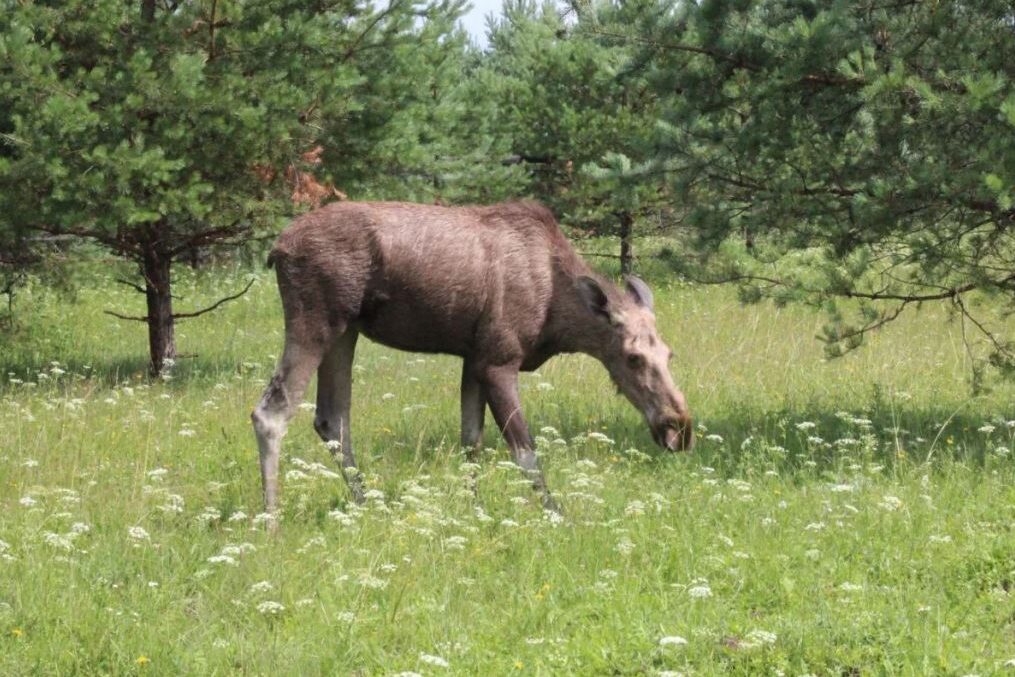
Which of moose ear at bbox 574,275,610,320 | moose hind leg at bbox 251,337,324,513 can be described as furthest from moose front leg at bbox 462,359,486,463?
moose hind leg at bbox 251,337,324,513

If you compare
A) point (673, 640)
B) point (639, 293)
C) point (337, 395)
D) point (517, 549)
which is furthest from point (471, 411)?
point (673, 640)

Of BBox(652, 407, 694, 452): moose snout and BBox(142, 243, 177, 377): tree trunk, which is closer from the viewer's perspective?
BBox(652, 407, 694, 452): moose snout

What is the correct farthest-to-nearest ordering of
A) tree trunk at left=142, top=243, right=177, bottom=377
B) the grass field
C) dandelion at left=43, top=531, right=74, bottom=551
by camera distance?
1. tree trunk at left=142, top=243, right=177, bottom=377
2. dandelion at left=43, top=531, right=74, bottom=551
3. the grass field

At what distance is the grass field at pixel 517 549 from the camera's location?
513 cm

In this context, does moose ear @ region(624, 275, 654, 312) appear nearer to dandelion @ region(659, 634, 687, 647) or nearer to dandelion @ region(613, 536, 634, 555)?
dandelion @ region(613, 536, 634, 555)

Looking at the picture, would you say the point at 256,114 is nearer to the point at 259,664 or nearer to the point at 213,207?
the point at 213,207

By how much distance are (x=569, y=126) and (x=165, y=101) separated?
430 inches

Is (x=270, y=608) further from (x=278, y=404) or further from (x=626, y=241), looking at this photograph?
(x=626, y=241)

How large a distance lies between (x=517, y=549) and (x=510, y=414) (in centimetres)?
166

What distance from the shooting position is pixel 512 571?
627cm

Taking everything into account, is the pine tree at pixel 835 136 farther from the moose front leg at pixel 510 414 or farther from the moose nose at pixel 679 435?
the moose front leg at pixel 510 414

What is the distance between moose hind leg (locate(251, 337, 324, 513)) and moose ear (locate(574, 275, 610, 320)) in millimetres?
1770

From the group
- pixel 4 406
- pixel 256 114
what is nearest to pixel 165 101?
pixel 256 114

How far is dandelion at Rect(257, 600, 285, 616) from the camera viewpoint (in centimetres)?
529
